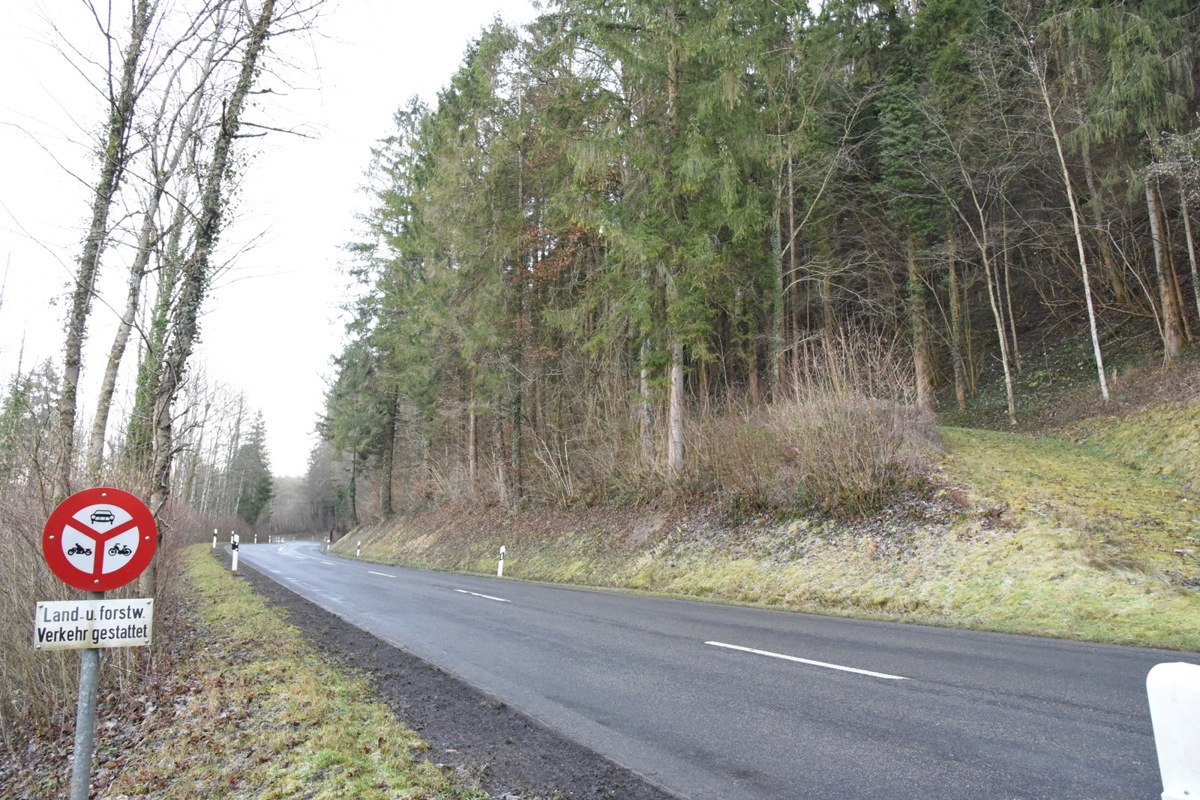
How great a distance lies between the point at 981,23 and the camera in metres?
20.9

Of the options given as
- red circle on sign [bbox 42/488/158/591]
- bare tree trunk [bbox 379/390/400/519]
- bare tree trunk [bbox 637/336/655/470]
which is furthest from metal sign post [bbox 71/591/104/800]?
bare tree trunk [bbox 379/390/400/519]

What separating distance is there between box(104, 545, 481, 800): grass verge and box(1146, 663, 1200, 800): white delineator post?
3139 millimetres

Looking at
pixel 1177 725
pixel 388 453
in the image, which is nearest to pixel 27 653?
pixel 1177 725

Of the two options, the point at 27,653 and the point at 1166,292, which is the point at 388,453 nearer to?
the point at 27,653

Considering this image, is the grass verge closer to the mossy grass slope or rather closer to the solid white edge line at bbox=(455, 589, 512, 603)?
the solid white edge line at bbox=(455, 589, 512, 603)

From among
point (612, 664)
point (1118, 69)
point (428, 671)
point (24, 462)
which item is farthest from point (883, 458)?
point (24, 462)

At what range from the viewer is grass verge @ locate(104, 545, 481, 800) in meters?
3.84

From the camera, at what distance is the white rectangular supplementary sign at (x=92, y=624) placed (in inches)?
133

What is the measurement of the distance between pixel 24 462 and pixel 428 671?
14.5 feet

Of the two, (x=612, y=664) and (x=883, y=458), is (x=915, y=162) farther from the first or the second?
(x=612, y=664)

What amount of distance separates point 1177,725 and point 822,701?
3218mm

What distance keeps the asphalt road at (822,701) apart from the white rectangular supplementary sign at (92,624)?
2769 mm

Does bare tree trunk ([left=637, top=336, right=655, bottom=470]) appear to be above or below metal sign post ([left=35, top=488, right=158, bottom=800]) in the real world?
above

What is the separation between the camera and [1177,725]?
2172 millimetres
